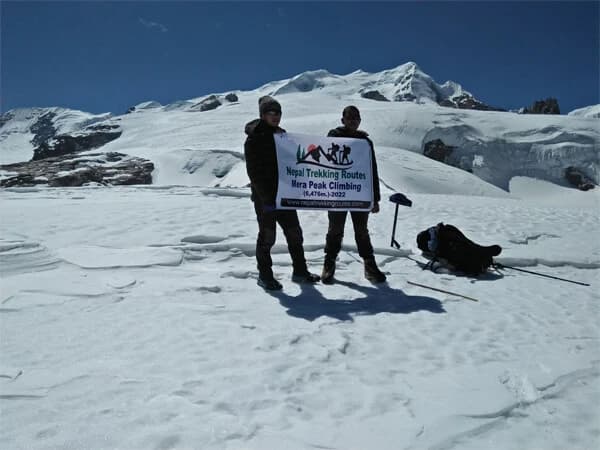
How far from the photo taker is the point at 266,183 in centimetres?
417

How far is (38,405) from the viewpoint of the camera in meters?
2.22

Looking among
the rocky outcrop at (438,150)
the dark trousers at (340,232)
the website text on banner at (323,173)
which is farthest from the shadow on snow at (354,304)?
the rocky outcrop at (438,150)

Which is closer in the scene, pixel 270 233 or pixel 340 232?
pixel 270 233

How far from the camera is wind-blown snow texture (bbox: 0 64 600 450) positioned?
7.11 feet

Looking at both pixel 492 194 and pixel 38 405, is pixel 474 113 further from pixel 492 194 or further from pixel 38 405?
pixel 38 405

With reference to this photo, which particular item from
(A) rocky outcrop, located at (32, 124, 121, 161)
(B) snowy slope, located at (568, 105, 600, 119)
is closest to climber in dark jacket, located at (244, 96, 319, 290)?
(A) rocky outcrop, located at (32, 124, 121, 161)

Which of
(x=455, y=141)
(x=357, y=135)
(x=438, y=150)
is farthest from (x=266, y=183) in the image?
(x=455, y=141)

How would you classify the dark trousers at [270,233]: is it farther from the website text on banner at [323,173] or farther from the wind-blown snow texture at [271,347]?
the wind-blown snow texture at [271,347]

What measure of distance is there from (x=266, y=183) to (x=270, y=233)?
531mm

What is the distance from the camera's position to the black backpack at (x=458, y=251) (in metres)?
5.38

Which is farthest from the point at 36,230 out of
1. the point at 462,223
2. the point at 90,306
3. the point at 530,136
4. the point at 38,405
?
the point at 530,136

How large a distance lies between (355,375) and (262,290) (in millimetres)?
1822

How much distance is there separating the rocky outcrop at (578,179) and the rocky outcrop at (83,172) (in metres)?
33.0

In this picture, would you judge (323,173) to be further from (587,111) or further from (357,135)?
(587,111)
